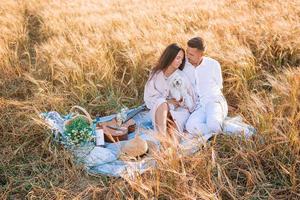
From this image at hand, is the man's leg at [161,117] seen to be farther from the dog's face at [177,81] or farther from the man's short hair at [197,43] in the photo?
the man's short hair at [197,43]

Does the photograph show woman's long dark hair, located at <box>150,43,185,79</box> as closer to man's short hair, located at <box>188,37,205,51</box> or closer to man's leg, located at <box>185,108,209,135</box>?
man's short hair, located at <box>188,37,205,51</box>

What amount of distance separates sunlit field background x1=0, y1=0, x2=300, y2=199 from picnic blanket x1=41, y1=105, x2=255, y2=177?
0.07m

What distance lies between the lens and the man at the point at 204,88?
3.85m

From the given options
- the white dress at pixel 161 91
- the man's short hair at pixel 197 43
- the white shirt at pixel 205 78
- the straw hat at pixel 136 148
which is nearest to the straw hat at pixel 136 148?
the straw hat at pixel 136 148

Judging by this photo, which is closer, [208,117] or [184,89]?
[208,117]

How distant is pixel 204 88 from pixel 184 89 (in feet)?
0.63

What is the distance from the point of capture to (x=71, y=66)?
479 centimetres

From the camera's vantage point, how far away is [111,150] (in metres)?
3.75

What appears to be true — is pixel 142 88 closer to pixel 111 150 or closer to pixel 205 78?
pixel 205 78

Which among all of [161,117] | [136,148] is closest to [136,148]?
[136,148]

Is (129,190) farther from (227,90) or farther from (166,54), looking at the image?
(227,90)

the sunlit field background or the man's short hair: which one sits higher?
the man's short hair

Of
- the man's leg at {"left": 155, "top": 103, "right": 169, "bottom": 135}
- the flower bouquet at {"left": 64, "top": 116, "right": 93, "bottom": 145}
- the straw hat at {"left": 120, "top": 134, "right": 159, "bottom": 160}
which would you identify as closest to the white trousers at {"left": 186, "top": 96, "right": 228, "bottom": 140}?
the man's leg at {"left": 155, "top": 103, "right": 169, "bottom": 135}

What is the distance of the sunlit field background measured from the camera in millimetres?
2838
